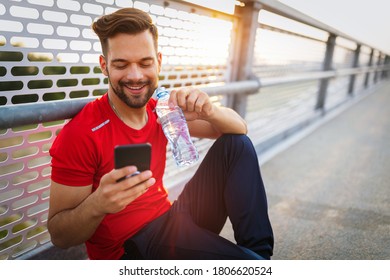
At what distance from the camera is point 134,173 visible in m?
1.15

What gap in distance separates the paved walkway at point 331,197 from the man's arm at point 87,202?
1.02 m

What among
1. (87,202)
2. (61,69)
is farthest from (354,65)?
(87,202)

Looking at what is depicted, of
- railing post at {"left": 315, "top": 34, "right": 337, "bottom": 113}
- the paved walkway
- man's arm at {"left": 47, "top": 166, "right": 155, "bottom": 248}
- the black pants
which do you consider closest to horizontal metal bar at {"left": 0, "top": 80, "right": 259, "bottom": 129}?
man's arm at {"left": 47, "top": 166, "right": 155, "bottom": 248}

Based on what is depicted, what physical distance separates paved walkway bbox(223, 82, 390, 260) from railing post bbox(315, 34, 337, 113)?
960 mm

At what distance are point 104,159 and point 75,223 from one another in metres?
0.26

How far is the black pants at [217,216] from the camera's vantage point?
145 cm

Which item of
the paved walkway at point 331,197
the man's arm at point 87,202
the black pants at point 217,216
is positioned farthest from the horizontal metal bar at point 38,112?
the paved walkway at point 331,197

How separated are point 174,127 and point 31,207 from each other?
29.3 inches

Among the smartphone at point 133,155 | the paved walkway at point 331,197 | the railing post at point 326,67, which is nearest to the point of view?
the smartphone at point 133,155

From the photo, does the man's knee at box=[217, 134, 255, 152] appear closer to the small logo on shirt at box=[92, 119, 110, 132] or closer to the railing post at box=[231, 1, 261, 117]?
the small logo on shirt at box=[92, 119, 110, 132]

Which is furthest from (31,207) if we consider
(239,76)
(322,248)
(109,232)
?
(239,76)

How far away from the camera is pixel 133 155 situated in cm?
111

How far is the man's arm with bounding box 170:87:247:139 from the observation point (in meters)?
1.56

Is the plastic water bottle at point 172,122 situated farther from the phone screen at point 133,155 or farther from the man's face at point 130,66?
the phone screen at point 133,155
